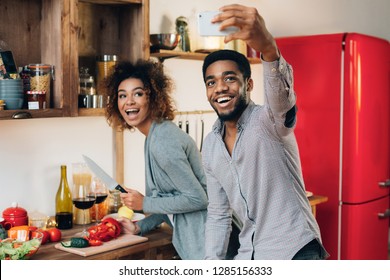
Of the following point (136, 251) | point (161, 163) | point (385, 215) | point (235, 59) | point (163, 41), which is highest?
point (163, 41)

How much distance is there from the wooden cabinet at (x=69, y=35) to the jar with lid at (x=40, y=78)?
0.10 feet

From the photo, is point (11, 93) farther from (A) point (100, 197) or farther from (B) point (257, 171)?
(B) point (257, 171)

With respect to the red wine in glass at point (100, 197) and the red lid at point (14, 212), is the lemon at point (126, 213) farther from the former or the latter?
the red lid at point (14, 212)

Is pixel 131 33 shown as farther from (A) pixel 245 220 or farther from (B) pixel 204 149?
(A) pixel 245 220

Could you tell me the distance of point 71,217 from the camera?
186cm

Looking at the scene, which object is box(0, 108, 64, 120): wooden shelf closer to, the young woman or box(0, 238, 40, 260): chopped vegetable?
the young woman

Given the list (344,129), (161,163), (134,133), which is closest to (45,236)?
(161,163)

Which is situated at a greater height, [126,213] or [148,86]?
[148,86]

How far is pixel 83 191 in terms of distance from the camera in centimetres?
193

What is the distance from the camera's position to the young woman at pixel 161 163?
165 centimetres

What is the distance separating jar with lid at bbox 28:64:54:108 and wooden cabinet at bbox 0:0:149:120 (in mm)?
30

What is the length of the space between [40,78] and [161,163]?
425 mm

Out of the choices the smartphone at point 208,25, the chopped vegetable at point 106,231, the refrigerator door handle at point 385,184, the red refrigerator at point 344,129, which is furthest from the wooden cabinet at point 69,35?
the refrigerator door handle at point 385,184

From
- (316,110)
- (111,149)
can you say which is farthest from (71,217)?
(316,110)
